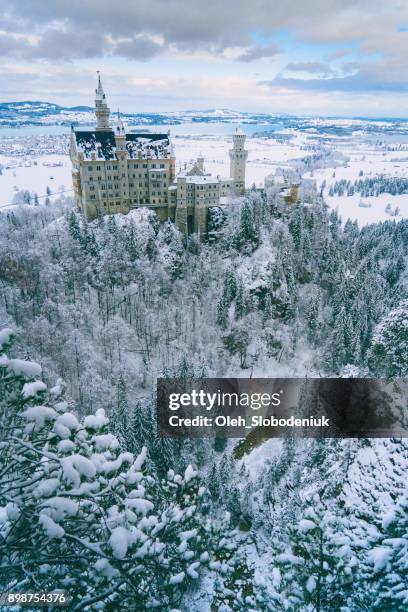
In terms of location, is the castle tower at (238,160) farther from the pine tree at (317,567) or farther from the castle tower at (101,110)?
the pine tree at (317,567)

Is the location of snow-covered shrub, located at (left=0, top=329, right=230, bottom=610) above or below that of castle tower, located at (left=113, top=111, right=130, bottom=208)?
below

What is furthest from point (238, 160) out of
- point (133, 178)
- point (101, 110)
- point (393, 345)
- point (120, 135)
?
point (393, 345)

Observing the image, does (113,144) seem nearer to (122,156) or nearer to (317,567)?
(122,156)

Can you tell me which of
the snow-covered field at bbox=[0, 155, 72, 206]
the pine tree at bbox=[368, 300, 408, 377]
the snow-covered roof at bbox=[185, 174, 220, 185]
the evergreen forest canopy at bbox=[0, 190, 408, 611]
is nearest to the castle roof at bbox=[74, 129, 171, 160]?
the snow-covered roof at bbox=[185, 174, 220, 185]

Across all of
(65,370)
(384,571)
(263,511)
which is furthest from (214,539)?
(65,370)

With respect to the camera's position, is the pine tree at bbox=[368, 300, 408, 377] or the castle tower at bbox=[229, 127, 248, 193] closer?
the pine tree at bbox=[368, 300, 408, 377]

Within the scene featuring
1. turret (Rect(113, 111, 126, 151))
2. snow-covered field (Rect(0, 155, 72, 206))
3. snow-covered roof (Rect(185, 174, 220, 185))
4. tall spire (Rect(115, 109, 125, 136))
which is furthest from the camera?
snow-covered field (Rect(0, 155, 72, 206))

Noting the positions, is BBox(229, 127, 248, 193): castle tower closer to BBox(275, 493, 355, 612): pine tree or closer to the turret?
the turret
